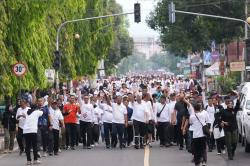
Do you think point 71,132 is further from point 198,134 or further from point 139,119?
point 198,134

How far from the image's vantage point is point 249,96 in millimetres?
23375

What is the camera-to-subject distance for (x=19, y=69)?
2689 cm

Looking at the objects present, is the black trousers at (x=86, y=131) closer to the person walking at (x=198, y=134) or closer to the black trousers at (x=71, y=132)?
the black trousers at (x=71, y=132)

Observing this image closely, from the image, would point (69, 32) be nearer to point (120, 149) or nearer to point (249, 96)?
point (120, 149)

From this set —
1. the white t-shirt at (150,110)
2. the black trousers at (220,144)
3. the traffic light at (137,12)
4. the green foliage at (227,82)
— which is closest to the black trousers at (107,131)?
the white t-shirt at (150,110)

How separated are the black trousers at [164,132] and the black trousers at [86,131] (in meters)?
A: 2.35

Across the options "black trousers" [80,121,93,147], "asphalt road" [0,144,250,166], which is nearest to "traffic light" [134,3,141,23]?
"black trousers" [80,121,93,147]

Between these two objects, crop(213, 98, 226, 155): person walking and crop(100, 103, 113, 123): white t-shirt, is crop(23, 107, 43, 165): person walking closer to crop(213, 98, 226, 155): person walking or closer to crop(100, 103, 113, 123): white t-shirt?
crop(213, 98, 226, 155): person walking

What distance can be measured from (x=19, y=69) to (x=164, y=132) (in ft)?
17.5

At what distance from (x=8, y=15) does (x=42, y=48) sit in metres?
5.24

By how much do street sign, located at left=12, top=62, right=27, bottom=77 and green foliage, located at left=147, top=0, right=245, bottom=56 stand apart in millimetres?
Answer: 36296

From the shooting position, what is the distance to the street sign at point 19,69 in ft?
87.8

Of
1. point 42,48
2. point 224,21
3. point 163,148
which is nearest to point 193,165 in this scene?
point 163,148

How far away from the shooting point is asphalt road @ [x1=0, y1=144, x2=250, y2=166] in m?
20.9
